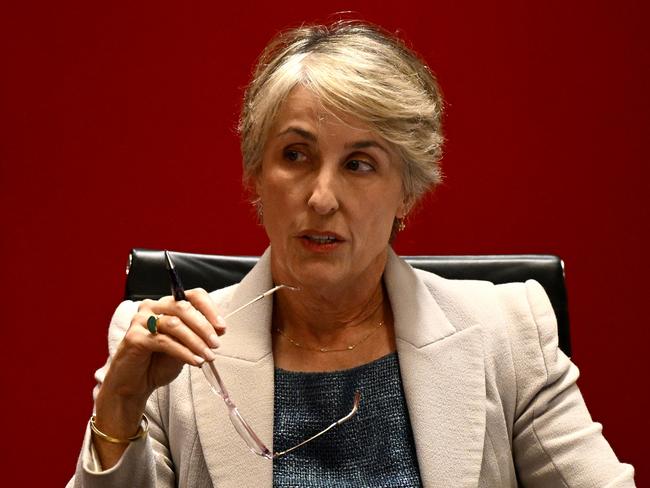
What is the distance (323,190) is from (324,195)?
0.01m

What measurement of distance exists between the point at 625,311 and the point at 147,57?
4.61 ft

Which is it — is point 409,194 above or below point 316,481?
above

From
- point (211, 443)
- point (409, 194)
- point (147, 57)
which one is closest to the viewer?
point (211, 443)

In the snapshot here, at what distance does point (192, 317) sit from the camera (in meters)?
1.51

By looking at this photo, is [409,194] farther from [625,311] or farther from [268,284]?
[625,311]

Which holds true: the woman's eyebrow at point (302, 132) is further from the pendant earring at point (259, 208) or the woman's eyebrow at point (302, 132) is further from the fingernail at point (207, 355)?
the fingernail at point (207, 355)

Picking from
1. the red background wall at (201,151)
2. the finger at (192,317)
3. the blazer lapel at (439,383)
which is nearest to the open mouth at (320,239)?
the blazer lapel at (439,383)

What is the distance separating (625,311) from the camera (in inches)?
114

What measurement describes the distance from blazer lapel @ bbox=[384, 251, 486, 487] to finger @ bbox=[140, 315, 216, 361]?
47 centimetres

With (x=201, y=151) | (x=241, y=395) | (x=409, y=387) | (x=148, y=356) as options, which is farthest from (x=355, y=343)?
(x=201, y=151)

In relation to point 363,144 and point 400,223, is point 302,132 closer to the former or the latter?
point 363,144

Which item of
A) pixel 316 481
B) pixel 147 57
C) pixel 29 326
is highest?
pixel 147 57

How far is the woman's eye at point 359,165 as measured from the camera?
1839 millimetres

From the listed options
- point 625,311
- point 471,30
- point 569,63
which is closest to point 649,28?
point 569,63
